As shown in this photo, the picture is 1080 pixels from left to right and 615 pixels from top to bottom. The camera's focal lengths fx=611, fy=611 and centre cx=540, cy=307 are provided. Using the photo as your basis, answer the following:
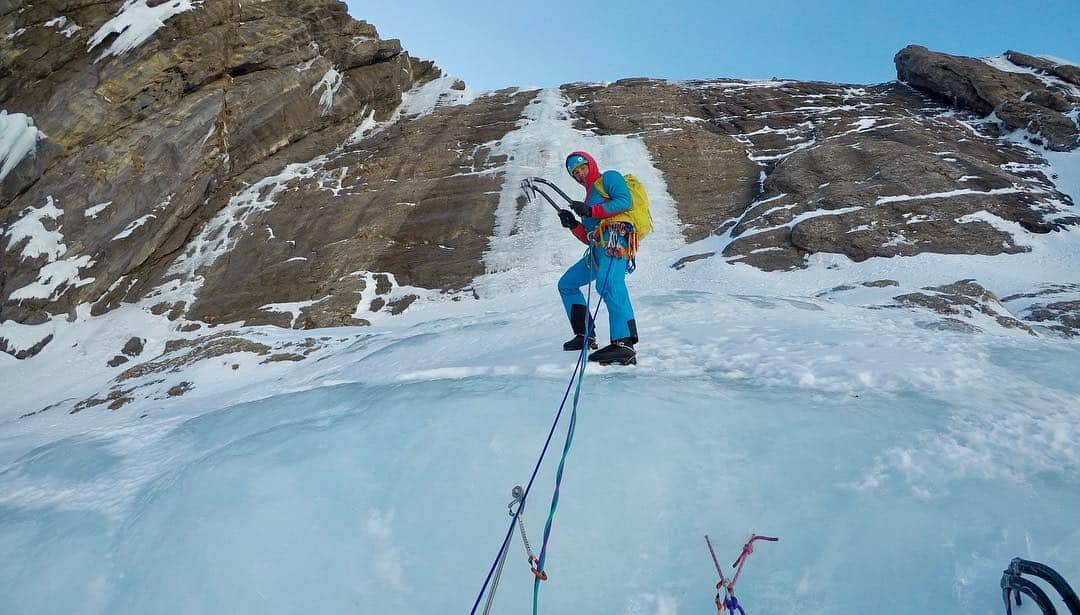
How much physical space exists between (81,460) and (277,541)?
316 cm

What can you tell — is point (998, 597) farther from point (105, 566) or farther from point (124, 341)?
point (124, 341)

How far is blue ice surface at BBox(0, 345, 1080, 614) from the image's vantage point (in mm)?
2357

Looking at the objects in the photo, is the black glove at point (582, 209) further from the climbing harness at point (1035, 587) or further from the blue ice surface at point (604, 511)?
the climbing harness at point (1035, 587)

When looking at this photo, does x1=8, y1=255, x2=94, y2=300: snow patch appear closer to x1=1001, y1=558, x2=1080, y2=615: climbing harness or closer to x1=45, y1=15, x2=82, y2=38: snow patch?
x1=45, y1=15, x2=82, y2=38: snow patch

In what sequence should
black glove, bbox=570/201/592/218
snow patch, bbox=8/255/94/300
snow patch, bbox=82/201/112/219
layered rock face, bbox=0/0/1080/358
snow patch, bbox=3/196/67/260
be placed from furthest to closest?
snow patch, bbox=82/201/112/219 → snow patch, bbox=3/196/67/260 → snow patch, bbox=8/255/94/300 → layered rock face, bbox=0/0/1080/358 → black glove, bbox=570/201/592/218

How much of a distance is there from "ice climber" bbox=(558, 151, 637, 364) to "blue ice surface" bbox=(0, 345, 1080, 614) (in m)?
1.16

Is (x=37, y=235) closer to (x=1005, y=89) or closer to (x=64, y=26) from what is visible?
(x=64, y=26)

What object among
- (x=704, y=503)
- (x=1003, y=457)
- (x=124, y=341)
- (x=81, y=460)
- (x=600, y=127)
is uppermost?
(x=600, y=127)

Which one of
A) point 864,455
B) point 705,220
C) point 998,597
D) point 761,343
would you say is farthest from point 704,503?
point 705,220

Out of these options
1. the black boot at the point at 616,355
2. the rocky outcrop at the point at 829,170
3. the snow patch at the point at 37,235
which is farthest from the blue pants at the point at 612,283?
the snow patch at the point at 37,235

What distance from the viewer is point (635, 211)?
560cm

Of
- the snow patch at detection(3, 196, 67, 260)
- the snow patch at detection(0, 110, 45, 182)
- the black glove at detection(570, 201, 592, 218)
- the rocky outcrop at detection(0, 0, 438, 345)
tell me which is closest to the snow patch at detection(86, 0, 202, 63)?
the rocky outcrop at detection(0, 0, 438, 345)

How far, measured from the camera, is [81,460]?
4953mm

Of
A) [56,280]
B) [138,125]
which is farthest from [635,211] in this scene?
[138,125]
